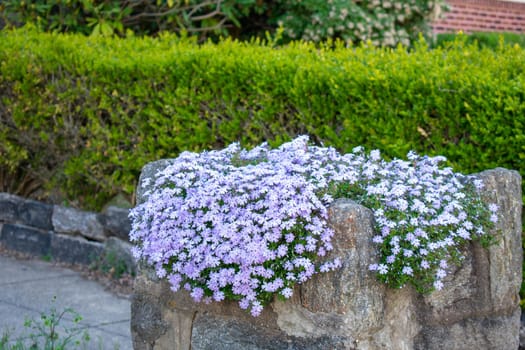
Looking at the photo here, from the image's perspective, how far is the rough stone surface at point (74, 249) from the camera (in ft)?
21.2

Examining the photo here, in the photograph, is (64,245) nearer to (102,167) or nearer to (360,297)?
(102,167)

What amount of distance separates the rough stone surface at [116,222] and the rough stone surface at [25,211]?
0.69 m

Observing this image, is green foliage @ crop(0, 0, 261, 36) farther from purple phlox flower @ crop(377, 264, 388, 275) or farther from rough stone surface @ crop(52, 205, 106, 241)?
purple phlox flower @ crop(377, 264, 388, 275)

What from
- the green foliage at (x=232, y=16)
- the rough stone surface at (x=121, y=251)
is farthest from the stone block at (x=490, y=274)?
the green foliage at (x=232, y=16)

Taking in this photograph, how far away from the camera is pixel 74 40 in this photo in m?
6.66

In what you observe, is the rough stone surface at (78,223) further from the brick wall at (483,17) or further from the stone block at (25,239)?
the brick wall at (483,17)

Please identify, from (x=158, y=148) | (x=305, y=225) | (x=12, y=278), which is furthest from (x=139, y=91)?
(x=305, y=225)

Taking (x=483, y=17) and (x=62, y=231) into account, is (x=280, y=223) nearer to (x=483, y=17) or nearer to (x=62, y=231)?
(x=62, y=231)

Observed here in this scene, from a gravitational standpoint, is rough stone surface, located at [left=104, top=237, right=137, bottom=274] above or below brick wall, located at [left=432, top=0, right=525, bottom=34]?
below

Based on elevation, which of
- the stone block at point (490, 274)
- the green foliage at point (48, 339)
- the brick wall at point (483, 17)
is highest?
the brick wall at point (483, 17)

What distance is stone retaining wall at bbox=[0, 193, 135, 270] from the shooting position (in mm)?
6316

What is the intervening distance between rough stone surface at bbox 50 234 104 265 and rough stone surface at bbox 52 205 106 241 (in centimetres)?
6

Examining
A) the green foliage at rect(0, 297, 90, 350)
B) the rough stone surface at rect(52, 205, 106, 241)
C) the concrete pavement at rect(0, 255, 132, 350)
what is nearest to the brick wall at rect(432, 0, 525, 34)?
the rough stone surface at rect(52, 205, 106, 241)

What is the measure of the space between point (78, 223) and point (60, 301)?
1.14 metres
